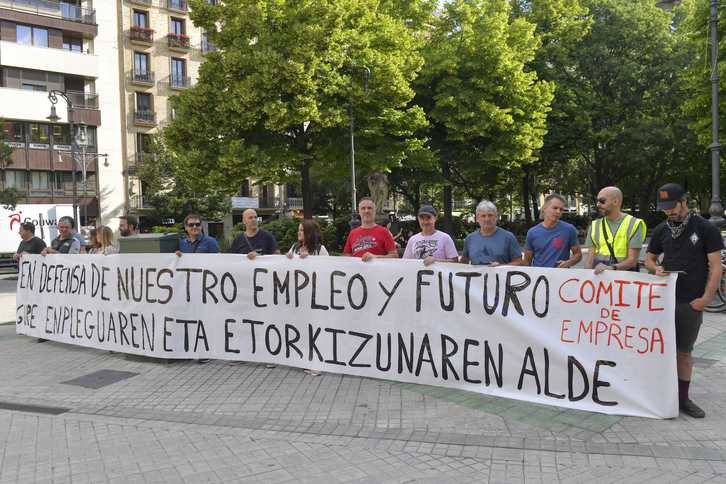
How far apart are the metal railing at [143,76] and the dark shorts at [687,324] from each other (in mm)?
43401

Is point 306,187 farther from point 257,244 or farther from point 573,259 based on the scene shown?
point 573,259

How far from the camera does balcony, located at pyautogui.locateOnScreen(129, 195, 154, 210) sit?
4191 centimetres

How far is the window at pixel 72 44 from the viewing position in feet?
128

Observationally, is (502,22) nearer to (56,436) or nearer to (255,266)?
(255,266)

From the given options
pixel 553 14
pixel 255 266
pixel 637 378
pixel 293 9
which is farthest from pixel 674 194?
pixel 553 14

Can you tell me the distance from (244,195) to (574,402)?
151 ft

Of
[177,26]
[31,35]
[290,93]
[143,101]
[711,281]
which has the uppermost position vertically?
[177,26]

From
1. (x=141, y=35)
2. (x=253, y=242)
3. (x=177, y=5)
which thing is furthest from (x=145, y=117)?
(x=253, y=242)

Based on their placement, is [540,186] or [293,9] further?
[540,186]

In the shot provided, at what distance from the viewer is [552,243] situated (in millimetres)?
5934

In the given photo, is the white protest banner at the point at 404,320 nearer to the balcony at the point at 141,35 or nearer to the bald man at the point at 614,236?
the bald man at the point at 614,236

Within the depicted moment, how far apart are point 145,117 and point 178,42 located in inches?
255

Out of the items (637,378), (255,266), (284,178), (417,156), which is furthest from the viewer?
(417,156)

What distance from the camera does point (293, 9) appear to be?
20.9 meters
